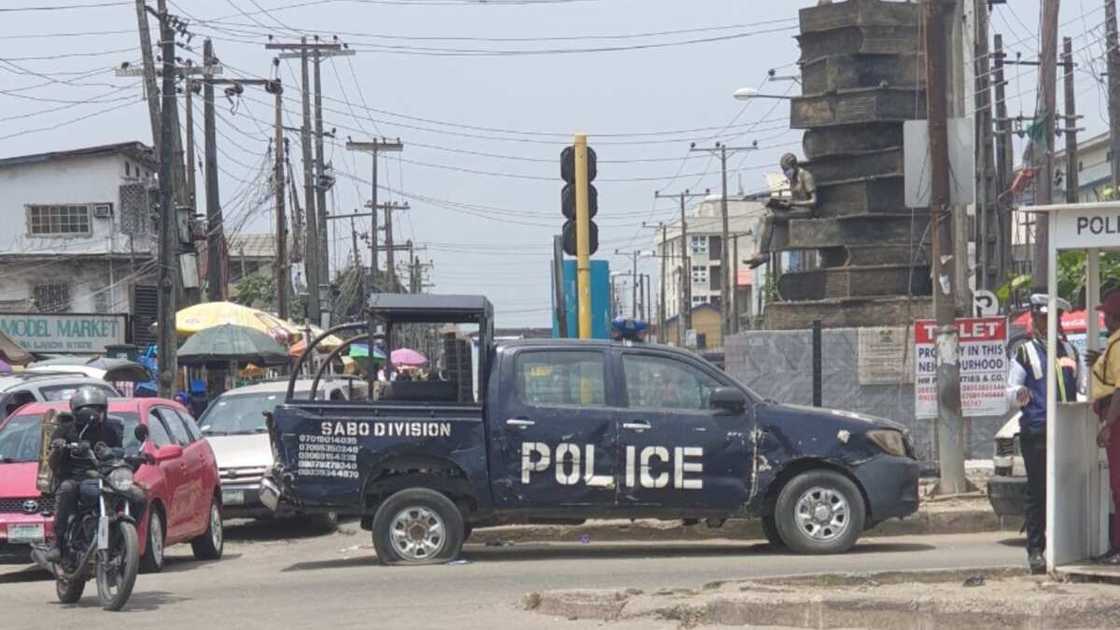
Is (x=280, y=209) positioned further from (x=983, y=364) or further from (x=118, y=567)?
(x=118, y=567)

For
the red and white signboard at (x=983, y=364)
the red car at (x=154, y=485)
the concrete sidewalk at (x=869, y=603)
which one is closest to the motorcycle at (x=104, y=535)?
the red car at (x=154, y=485)

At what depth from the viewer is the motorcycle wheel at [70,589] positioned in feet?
39.4

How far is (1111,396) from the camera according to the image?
9.77m

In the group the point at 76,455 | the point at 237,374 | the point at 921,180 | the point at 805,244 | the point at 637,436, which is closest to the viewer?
the point at 76,455

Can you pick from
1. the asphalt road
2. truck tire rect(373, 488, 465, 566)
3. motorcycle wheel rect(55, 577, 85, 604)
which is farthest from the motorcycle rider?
truck tire rect(373, 488, 465, 566)

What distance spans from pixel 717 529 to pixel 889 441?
2714 mm

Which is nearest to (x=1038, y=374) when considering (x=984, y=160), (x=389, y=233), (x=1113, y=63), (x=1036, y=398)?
(x=1036, y=398)

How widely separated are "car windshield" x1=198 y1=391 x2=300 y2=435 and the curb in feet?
15.2

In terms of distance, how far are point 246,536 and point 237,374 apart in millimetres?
23582

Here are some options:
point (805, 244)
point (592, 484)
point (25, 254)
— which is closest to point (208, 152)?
point (25, 254)

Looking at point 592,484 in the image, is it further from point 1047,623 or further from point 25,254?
point 25,254

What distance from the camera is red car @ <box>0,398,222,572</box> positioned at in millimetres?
14352

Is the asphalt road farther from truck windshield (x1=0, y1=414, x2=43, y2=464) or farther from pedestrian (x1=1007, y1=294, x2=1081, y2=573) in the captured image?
pedestrian (x1=1007, y1=294, x2=1081, y2=573)

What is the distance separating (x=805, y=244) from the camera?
23141 mm
